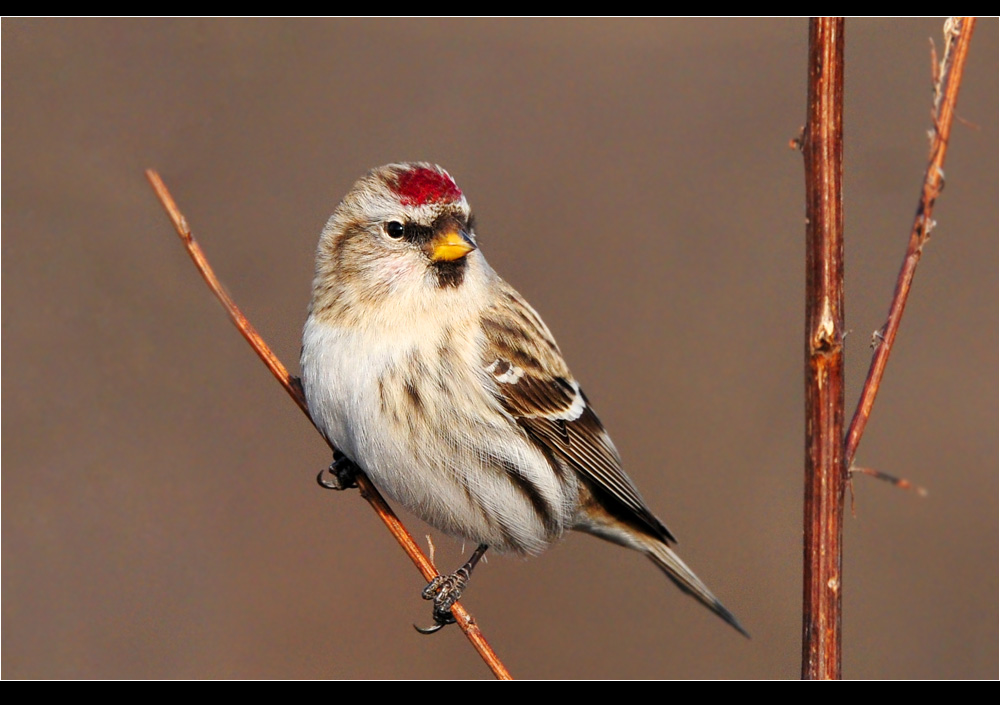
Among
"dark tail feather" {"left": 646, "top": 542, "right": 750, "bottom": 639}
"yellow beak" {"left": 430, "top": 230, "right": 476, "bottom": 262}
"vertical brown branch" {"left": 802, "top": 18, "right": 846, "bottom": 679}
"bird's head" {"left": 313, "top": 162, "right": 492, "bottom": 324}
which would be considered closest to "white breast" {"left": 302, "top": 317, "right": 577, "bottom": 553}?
"bird's head" {"left": 313, "top": 162, "right": 492, "bottom": 324}

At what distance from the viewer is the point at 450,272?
2.96 metres

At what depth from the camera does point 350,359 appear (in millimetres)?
2920

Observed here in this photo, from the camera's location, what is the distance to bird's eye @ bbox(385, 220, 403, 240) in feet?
9.55

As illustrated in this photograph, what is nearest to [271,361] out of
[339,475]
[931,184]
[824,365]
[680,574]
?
[339,475]

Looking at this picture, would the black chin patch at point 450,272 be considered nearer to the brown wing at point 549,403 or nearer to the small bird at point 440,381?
the small bird at point 440,381

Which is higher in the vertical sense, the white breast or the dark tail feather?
the white breast

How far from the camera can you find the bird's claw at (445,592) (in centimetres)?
329

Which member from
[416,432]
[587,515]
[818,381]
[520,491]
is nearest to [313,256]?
[416,432]

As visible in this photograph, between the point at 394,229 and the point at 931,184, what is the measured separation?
5.13ft

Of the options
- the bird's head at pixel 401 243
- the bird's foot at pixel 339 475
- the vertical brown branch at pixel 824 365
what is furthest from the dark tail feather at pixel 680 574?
the vertical brown branch at pixel 824 365

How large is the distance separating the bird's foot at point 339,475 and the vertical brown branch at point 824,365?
1734 millimetres

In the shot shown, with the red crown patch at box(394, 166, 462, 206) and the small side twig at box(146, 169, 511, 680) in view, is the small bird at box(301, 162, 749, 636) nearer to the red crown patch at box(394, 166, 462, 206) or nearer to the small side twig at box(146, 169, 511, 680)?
the red crown patch at box(394, 166, 462, 206)

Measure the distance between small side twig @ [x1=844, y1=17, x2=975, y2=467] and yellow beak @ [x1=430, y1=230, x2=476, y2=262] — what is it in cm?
122

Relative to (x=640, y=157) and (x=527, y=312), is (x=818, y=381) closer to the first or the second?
(x=527, y=312)
